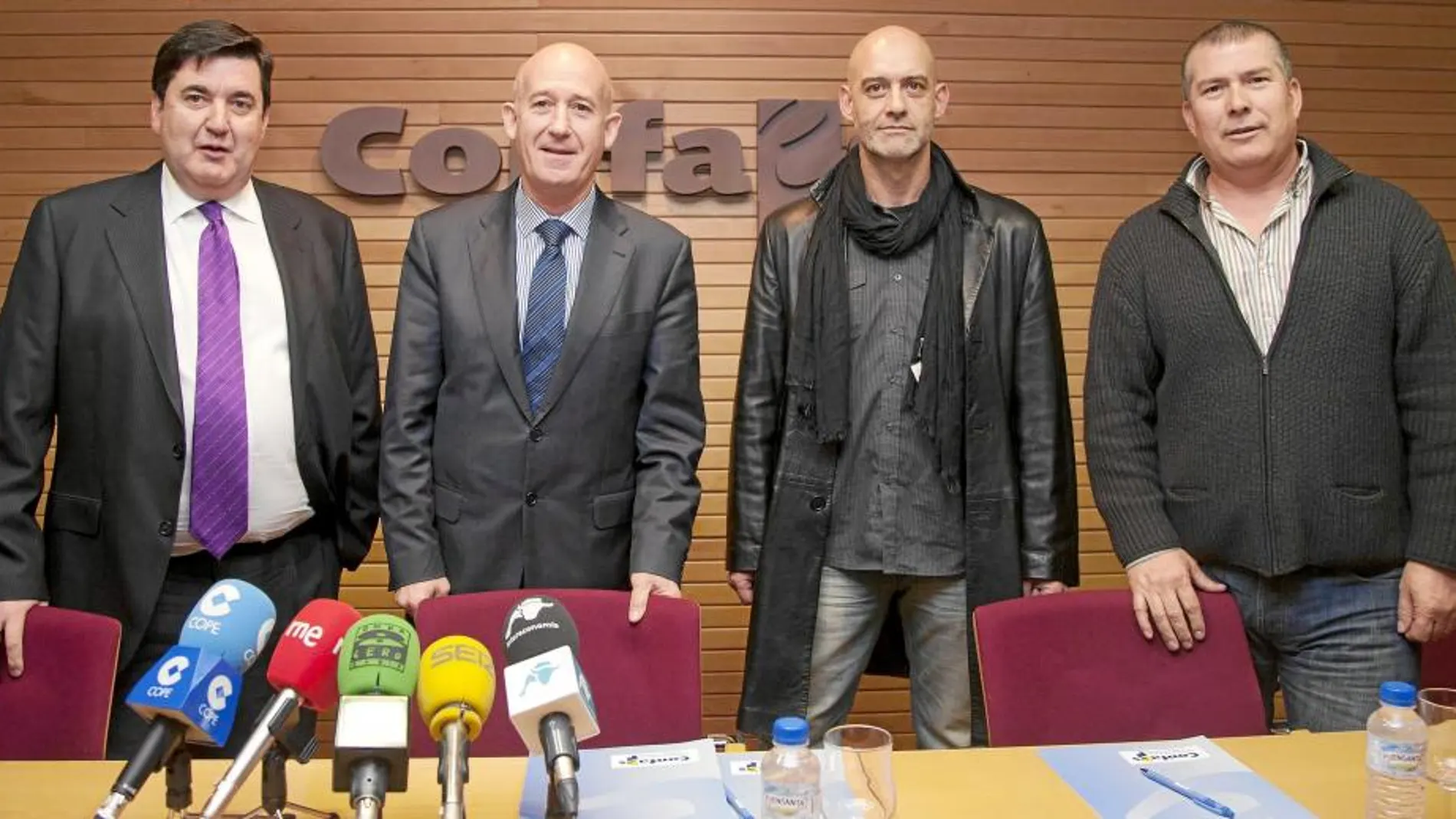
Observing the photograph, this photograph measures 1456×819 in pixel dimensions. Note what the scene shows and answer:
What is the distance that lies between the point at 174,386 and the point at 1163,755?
202cm

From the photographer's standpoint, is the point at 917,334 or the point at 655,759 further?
the point at 917,334

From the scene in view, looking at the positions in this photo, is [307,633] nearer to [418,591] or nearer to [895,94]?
[418,591]

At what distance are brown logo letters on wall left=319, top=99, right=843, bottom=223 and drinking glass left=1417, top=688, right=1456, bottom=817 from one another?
298 centimetres

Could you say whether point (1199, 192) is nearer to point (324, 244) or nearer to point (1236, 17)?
point (324, 244)

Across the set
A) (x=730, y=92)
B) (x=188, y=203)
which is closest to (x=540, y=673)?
(x=188, y=203)

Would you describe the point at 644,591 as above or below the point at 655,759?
above

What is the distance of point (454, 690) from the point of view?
1.36 metres

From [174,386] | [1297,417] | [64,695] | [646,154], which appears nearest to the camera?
[64,695]

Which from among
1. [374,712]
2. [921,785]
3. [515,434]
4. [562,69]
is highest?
[562,69]

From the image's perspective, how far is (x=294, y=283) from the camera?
9.18 ft

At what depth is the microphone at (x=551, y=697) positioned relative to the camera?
4.33 feet

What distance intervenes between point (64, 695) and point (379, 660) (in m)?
1.03

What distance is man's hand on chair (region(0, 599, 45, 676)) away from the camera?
2.17 m

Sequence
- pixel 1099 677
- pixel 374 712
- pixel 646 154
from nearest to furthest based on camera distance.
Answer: pixel 374 712, pixel 1099 677, pixel 646 154
